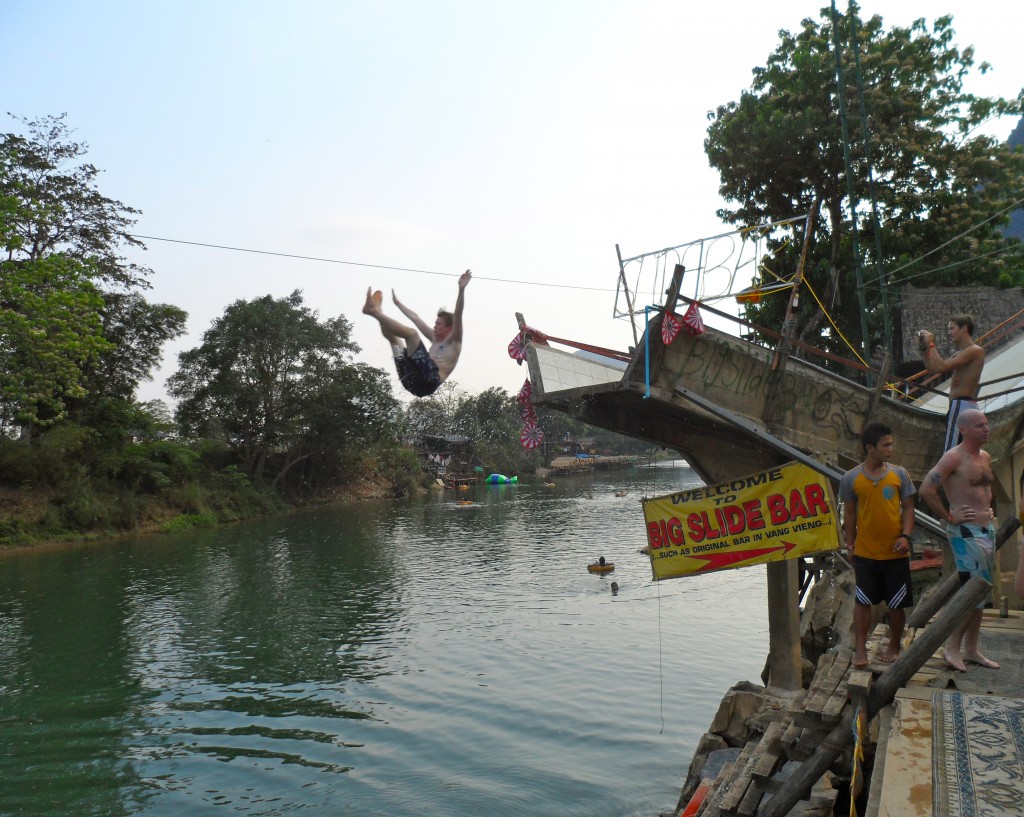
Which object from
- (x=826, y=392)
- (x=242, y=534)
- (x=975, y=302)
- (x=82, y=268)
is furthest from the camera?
(x=242, y=534)

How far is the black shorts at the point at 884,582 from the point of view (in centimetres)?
582

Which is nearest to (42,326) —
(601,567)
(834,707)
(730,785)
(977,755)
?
(601,567)

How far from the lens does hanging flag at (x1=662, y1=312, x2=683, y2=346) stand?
865cm

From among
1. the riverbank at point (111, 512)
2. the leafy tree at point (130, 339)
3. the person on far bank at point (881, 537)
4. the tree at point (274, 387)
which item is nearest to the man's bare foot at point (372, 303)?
the person on far bank at point (881, 537)

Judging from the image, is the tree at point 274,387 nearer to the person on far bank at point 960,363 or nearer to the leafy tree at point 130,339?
the leafy tree at point 130,339

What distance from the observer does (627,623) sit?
18.6 m

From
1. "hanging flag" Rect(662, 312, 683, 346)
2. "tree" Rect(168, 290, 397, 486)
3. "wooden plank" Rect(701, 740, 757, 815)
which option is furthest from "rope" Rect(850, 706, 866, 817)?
"tree" Rect(168, 290, 397, 486)

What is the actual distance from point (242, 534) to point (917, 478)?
32089 millimetres

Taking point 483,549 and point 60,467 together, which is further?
point 60,467

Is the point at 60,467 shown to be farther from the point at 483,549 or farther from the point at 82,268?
the point at 483,549

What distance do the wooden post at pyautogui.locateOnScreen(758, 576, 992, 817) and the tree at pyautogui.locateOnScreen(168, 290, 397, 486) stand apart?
4290cm

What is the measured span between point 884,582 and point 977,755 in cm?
174

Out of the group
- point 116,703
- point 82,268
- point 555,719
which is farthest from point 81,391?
point 555,719

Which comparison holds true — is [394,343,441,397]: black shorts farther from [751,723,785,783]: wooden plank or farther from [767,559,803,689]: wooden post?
[767,559,803,689]: wooden post
